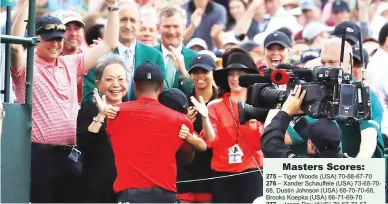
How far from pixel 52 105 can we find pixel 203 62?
6.20 feet

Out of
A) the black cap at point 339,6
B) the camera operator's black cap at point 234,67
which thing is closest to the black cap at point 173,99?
the camera operator's black cap at point 234,67

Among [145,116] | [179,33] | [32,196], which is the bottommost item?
[32,196]

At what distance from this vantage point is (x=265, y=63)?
1470 centimetres

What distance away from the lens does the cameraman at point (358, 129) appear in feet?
36.6

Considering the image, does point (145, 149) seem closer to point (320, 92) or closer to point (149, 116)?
point (149, 116)

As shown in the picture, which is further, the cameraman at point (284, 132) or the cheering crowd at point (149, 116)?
the cheering crowd at point (149, 116)

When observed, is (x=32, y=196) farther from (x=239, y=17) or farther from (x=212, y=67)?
(x=239, y=17)

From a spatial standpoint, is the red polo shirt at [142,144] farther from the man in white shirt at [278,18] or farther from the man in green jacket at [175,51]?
the man in white shirt at [278,18]

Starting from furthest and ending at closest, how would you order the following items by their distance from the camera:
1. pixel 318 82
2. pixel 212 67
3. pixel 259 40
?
pixel 259 40 → pixel 212 67 → pixel 318 82

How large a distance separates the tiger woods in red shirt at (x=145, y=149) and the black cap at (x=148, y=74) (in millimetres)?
192

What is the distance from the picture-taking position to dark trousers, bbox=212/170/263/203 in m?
12.3

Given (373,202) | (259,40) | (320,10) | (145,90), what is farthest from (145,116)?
(320,10)

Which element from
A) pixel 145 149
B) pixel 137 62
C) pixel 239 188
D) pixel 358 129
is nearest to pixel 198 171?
pixel 239 188

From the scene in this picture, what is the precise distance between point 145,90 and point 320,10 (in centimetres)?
1022
